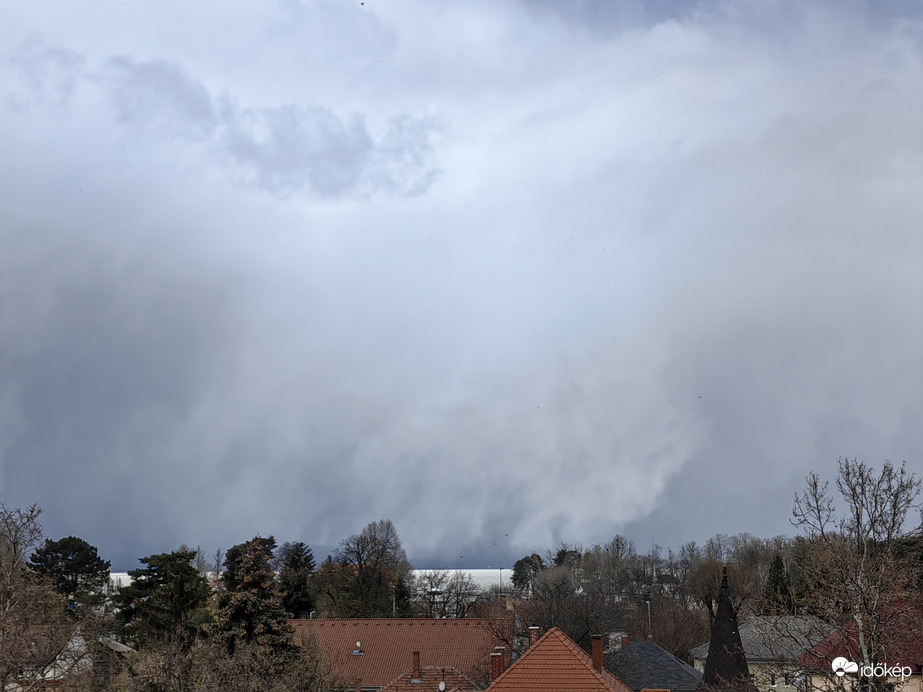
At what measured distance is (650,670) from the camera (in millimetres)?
52094

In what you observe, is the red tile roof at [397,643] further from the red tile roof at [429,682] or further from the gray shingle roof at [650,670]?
the red tile roof at [429,682]

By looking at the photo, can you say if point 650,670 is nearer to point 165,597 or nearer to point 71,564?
point 165,597

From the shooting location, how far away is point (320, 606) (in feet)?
317

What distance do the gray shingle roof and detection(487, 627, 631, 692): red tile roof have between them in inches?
874

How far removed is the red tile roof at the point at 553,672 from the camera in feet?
94.1

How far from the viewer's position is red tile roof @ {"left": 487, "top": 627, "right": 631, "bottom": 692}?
1129 inches

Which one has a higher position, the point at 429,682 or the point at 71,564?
the point at 71,564

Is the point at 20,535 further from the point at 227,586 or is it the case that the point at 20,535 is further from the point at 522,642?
the point at 522,642

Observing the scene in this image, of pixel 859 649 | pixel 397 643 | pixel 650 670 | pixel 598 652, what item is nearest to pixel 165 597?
pixel 397 643

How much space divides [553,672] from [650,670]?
84.7ft

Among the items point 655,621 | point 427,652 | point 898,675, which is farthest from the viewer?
point 655,621

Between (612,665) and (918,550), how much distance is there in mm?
26061

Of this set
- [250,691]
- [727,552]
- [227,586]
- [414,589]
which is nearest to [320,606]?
[414,589]

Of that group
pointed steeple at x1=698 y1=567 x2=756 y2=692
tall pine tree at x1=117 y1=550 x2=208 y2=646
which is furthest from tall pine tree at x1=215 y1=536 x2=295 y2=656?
tall pine tree at x1=117 y1=550 x2=208 y2=646
